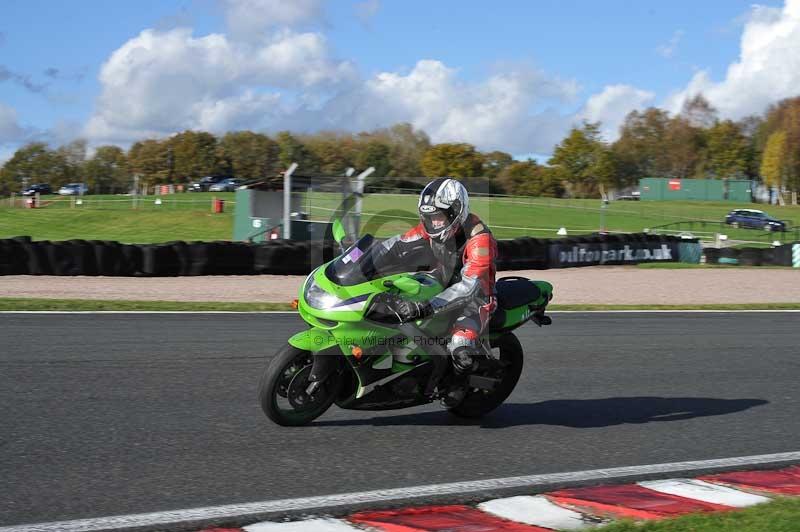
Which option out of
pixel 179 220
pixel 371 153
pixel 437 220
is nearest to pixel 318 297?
pixel 437 220

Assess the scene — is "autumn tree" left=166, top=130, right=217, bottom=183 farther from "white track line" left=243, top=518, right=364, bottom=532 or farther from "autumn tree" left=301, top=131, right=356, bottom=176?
"white track line" left=243, top=518, right=364, bottom=532

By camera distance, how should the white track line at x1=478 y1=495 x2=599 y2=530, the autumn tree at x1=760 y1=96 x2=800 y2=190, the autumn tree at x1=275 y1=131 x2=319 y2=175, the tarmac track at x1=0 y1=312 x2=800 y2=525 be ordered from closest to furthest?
the white track line at x1=478 y1=495 x2=599 y2=530, the tarmac track at x1=0 y1=312 x2=800 y2=525, the autumn tree at x1=275 y1=131 x2=319 y2=175, the autumn tree at x1=760 y1=96 x2=800 y2=190

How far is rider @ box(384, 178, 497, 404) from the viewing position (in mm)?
5871

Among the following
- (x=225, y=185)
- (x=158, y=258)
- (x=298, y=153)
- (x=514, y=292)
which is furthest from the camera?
(x=225, y=185)

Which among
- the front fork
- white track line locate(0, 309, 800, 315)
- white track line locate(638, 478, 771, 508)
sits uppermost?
the front fork

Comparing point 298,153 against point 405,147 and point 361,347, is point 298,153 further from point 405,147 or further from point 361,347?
point 361,347

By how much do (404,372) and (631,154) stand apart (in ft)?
360

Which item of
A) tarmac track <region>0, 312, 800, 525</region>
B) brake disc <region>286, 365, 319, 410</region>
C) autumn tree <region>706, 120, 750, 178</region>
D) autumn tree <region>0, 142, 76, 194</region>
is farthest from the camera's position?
autumn tree <region>706, 120, 750, 178</region>

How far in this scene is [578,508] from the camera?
465 centimetres

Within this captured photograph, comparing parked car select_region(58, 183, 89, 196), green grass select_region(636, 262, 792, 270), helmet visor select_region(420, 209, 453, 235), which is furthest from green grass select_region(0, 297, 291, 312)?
parked car select_region(58, 183, 89, 196)

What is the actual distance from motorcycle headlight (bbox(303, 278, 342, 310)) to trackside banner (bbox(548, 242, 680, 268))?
2154cm

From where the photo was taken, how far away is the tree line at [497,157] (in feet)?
158

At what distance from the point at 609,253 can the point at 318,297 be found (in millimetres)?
24575

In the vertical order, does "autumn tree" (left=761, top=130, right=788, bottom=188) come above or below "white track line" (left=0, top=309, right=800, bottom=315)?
above
